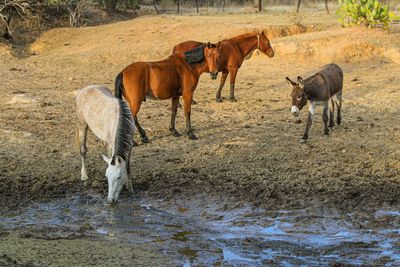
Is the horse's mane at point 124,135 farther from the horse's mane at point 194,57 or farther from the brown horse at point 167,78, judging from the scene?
the horse's mane at point 194,57

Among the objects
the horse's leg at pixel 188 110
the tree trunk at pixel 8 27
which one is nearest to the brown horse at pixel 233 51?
the horse's leg at pixel 188 110

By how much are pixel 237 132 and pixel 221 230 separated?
3.90m

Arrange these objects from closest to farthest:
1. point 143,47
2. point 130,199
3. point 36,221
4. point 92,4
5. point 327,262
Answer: point 327,262 < point 36,221 < point 130,199 < point 143,47 < point 92,4

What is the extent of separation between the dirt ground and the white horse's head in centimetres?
80

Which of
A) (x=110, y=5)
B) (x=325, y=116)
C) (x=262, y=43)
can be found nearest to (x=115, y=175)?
(x=325, y=116)

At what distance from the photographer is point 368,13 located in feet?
58.2

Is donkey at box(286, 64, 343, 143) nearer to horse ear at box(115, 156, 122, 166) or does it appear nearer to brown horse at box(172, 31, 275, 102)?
brown horse at box(172, 31, 275, 102)

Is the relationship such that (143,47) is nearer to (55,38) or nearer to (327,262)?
(55,38)

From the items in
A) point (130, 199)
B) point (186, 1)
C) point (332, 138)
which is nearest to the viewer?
point (130, 199)

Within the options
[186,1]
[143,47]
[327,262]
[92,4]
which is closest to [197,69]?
[327,262]

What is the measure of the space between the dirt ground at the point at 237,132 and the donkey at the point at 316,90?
45 centimetres

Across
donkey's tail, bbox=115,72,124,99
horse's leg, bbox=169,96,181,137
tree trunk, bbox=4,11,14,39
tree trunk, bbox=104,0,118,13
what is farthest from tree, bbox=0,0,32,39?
donkey's tail, bbox=115,72,124,99

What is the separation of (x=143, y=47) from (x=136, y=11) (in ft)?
32.0

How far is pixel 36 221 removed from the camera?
316 inches
